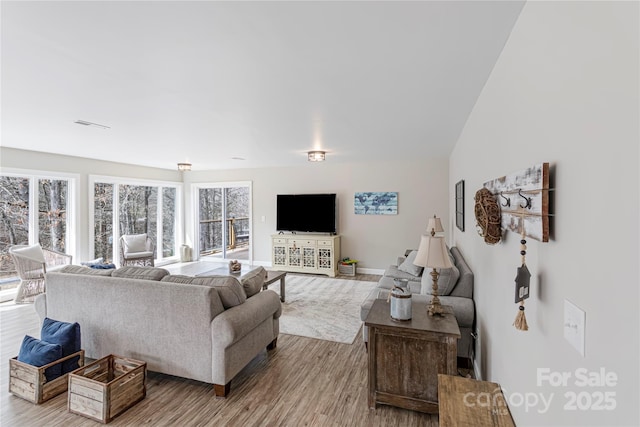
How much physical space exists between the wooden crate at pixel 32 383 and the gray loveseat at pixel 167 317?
343mm

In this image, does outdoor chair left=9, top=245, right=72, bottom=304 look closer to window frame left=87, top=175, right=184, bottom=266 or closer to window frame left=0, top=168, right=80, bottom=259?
window frame left=0, top=168, right=80, bottom=259

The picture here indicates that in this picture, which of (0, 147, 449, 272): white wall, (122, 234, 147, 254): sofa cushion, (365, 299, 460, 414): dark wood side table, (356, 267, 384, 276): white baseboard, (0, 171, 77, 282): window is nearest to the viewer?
(365, 299, 460, 414): dark wood side table

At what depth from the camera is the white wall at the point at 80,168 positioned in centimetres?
471

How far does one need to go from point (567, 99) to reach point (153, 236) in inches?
311

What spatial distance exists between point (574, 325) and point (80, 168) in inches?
278

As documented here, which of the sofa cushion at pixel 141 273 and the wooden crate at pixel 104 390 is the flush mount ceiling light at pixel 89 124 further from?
the wooden crate at pixel 104 390

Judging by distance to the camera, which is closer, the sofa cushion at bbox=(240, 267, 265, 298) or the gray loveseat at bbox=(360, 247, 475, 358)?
the gray loveseat at bbox=(360, 247, 475, 358)

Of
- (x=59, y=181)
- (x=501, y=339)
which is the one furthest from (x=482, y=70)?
(x=59, y=181)

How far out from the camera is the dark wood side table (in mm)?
2004

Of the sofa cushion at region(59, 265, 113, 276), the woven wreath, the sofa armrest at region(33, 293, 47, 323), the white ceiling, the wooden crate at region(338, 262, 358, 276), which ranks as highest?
the white ceiling

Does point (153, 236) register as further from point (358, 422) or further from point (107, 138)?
point (358, 422)

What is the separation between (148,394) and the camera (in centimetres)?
237

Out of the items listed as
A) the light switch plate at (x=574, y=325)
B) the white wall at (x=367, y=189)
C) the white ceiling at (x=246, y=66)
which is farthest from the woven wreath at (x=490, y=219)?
the white wall at (x=367, y=189)

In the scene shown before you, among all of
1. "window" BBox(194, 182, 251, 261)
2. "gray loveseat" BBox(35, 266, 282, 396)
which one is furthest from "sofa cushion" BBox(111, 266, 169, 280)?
"window" BBox(194, 182, 251, 261)
